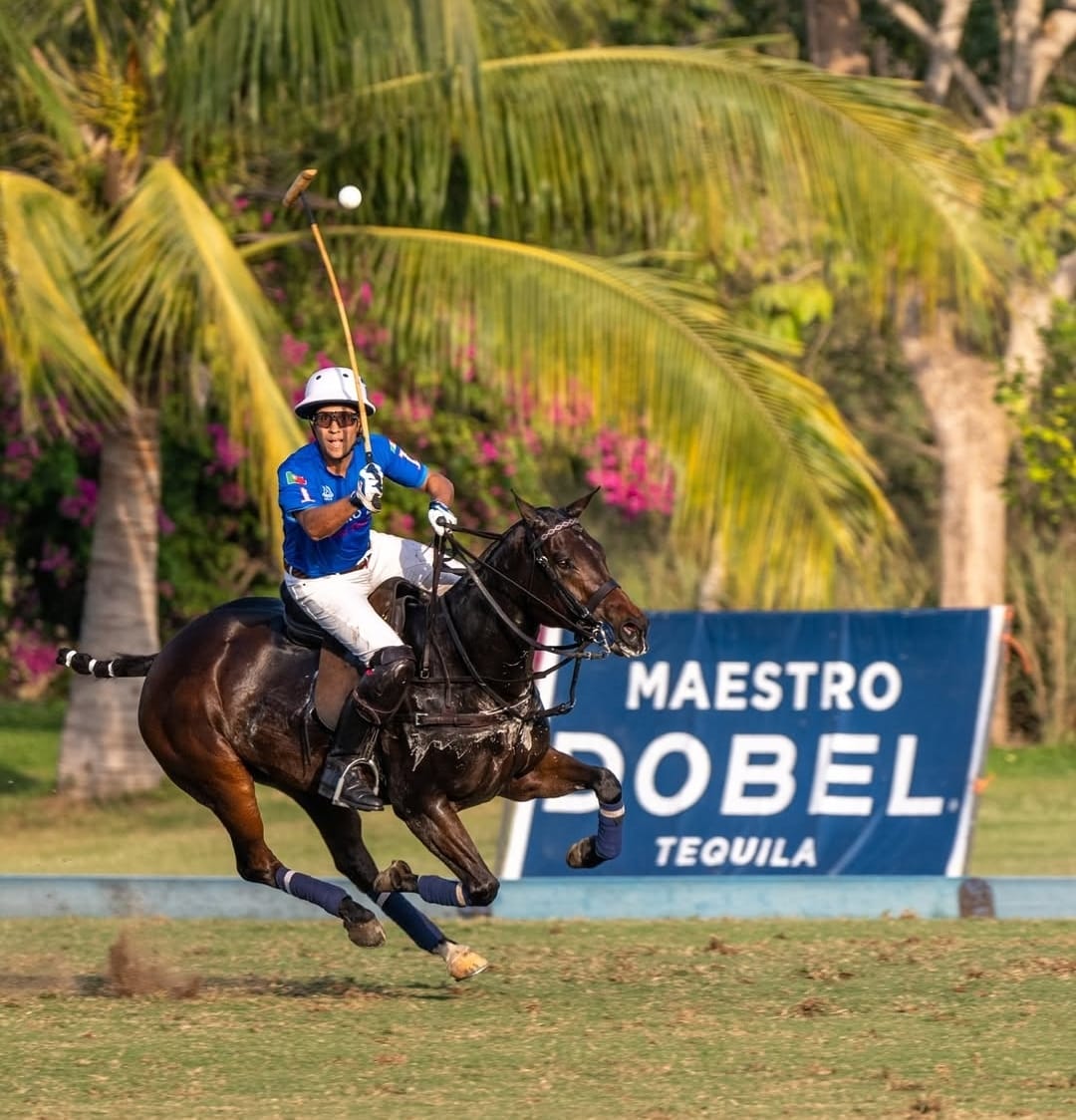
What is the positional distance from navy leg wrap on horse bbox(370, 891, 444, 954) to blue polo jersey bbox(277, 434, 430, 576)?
135 cm

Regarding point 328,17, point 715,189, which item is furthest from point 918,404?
point 328,17

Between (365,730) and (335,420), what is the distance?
1207mm

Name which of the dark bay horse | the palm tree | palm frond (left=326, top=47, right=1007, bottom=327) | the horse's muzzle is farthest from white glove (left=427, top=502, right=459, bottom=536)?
palm frond (left=326, top=47, right=1007, bottom=327)

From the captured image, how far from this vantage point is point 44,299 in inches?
499

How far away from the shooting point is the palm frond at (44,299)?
12.6 m

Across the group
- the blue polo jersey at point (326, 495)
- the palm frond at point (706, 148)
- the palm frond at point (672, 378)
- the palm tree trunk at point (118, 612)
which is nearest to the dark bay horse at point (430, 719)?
the blue polo jersey at point (326, 495)

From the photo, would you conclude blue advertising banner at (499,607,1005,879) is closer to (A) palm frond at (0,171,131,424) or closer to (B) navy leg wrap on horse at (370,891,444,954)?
(B) navy leg wrap on horse at (370,891,444,954)

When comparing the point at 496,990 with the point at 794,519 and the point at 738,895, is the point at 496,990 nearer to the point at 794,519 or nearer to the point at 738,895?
the point at 738,895

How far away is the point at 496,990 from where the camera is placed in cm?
868

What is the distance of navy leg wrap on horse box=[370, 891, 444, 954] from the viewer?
28.2 ft

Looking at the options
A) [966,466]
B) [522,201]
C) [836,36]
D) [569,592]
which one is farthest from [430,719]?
[836,36]

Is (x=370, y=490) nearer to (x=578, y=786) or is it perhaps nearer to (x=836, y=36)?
(x=578, y=786)

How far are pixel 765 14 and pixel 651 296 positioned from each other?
31.7 feet

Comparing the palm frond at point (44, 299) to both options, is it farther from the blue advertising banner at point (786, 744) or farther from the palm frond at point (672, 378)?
the blue advertising banner at point (786, 744)
